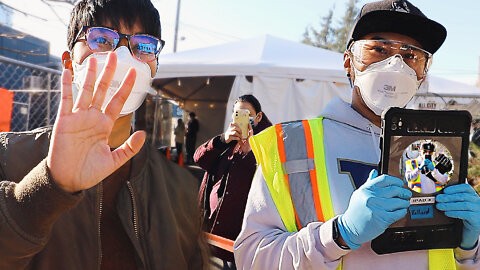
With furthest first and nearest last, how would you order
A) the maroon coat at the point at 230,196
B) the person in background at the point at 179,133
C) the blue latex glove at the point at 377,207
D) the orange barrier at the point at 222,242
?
the person in background at the point at 179,133 < the maroon coat at the point at 230,196 < the orange barrier at the point at 222,242 < the blue latex glove at the point at 377,207

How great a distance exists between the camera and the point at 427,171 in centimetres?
116

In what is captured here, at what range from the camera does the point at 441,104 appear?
21.0ft

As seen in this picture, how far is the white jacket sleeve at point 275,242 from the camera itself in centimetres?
120

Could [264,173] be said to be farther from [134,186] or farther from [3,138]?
[3,138]

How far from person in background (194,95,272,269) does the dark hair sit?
144 cm

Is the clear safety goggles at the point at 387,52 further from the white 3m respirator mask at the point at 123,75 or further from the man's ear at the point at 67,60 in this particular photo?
the man's ear at the point at 67,60

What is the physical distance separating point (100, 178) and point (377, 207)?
32.0 inches

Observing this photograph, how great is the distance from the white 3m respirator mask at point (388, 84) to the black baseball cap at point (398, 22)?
0.14 meters

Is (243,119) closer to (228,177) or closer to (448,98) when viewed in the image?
(228,177)

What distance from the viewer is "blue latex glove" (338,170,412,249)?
1.09 meters

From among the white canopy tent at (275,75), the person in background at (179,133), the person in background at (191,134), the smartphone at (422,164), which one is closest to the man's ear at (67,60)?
the smartphone at (422,164)

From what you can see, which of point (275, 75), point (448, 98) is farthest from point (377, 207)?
point (448, 98)

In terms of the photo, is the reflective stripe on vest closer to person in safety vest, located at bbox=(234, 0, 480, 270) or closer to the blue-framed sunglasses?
person in safety vest, located at bbox=(234, 0, 480, 270)

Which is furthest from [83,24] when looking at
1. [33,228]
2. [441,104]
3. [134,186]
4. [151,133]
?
[151,133]
